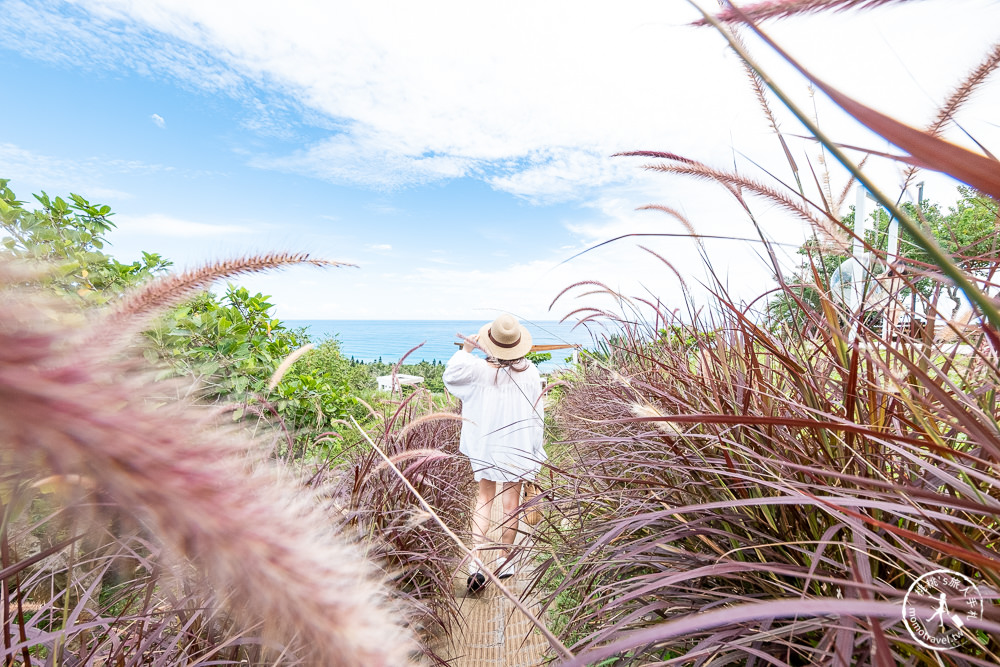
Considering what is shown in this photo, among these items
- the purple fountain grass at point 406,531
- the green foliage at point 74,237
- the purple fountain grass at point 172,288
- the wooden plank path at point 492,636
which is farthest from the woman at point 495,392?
the purple fountain grass at point 172,288

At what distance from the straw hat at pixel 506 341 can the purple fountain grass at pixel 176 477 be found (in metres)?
4.12

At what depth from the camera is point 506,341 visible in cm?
451

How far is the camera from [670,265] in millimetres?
1930

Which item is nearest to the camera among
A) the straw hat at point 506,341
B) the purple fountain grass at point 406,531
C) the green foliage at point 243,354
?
the purple fountain grass at point 406,531

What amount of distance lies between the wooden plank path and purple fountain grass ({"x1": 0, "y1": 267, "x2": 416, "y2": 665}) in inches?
81.5

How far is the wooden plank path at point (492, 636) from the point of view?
2.47 metres

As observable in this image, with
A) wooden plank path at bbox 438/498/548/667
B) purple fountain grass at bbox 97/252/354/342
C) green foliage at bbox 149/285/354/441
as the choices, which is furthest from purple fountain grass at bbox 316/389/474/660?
purple fountain grass at bbox 97/252/354/342

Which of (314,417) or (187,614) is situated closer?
(187,614)

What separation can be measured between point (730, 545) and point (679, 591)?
185 mm

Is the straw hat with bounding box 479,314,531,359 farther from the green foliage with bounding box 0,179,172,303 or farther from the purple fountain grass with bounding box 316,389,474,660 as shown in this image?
the green foliage with bounding box 0,179,172,303

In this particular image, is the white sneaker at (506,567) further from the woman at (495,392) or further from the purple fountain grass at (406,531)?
the woman at (495,392)

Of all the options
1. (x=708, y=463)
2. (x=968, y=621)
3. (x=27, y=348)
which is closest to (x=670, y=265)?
(x=708, y=463)

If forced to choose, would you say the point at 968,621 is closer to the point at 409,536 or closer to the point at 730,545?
the point at 730,545

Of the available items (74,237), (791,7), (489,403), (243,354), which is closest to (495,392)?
(489,403)
